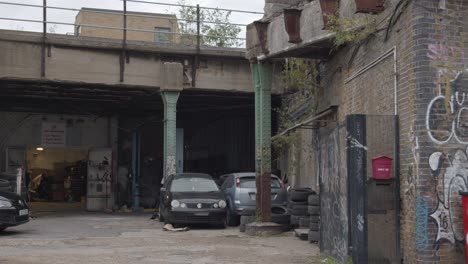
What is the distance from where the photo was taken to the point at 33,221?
1973 cm

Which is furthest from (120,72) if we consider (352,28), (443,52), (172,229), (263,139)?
(443,52)

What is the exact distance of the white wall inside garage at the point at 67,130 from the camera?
27344 mm

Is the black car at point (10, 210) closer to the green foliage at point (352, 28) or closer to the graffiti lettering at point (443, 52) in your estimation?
the green foliage at point (352, 28)

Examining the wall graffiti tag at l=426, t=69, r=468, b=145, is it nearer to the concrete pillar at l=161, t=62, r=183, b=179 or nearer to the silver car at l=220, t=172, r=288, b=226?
the silver car at l=220, t=172, r=288, b=226

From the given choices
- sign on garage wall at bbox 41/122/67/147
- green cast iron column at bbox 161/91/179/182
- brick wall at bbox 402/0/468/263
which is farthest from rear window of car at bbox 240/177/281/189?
sign on garage wall at bbox 41/122/67/147

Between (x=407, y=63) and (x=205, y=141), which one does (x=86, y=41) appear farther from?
(x=407, y=63)

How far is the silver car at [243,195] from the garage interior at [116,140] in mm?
6992

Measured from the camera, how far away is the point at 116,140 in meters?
29.2

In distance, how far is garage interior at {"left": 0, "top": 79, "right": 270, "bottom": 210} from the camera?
26969 millimetres

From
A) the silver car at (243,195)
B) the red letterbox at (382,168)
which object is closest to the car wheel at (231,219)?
the silver car at (243,195)

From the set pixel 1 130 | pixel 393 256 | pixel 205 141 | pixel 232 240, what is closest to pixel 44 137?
pixel 1 130

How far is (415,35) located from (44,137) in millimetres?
22774

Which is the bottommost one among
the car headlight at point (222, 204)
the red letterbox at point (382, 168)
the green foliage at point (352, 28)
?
the car headlight at point (222, 204)

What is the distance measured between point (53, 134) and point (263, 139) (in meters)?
15.6
